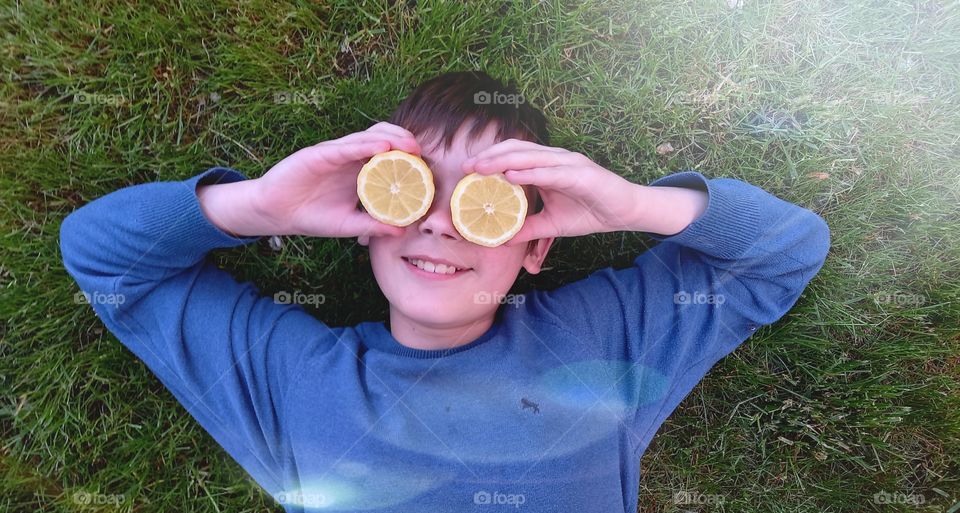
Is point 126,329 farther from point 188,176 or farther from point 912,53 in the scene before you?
point 912,53

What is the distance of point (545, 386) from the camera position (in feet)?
9.92

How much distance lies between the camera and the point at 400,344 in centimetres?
322

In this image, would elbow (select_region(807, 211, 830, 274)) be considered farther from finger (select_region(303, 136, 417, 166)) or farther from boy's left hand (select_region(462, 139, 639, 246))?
finger (select_region(303, 136, 417, 166))

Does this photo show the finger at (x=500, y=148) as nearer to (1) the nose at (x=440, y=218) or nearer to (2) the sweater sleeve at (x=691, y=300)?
(1) the nose at (x=440, y=218)

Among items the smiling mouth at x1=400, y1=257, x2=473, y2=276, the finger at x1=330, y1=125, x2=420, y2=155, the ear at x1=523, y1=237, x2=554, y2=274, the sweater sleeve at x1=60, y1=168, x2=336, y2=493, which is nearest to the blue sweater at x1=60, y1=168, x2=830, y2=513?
the sweater sleeve at x1=60, y1=168, x2=336, y2=493

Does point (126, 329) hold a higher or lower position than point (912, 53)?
lower

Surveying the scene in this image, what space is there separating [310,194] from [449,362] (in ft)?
3.14

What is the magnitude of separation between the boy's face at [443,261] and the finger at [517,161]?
0.17 m

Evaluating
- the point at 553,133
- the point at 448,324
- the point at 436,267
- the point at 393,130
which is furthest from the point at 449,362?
the point at 553,133

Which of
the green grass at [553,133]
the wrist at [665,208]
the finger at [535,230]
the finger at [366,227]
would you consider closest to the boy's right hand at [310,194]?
the finger at [366,227]

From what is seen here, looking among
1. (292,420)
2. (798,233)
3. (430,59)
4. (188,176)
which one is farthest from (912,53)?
(188,176)

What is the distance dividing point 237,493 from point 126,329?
121 cm

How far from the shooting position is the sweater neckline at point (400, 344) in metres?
3.12

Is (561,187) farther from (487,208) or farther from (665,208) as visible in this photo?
(665,208)
